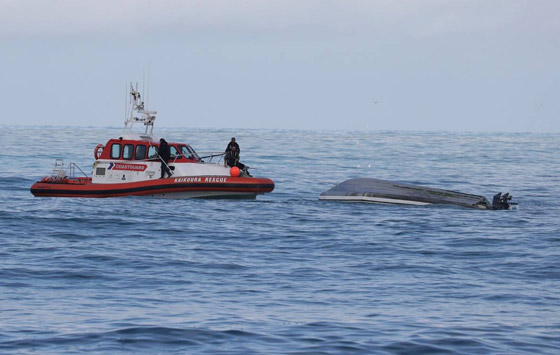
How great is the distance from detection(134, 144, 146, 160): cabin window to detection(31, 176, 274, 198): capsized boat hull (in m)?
1.02

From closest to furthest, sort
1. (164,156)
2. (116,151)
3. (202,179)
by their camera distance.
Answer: (202,179)
(164,156)
(116,151)

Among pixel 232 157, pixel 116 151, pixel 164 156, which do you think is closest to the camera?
pixel 164 156

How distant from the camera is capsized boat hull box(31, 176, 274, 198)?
30.7 metres

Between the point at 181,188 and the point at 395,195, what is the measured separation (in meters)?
7.20

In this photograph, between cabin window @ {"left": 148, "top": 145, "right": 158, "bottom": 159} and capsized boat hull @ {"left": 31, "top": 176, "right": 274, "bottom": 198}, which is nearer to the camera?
capsized boat hull @ {"left": 31, "top": 176, "right": 274, "bottom": 198}

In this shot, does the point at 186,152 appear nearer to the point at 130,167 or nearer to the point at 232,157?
the point at 232,157

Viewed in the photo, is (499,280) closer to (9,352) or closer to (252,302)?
(252,302)

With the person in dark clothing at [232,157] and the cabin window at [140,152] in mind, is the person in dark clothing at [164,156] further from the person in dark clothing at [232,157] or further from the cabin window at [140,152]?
the person in dark clothing at [232,157]

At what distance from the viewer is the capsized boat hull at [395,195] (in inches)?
1218

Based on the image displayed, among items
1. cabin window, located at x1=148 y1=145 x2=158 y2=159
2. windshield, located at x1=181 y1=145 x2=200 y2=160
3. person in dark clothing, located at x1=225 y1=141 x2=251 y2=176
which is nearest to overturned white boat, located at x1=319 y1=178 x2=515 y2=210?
person in dark clothing, located at x1=225 y1=141 x2=251 y2=176

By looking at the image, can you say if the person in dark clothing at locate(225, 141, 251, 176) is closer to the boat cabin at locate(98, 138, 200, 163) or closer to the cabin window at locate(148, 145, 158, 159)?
the boat cabin at locate(98, 138, 200, 163)

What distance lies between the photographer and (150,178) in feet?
104

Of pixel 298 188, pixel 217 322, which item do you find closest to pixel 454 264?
pixel 217 322

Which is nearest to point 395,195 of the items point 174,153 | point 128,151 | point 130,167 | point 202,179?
point 202,179
